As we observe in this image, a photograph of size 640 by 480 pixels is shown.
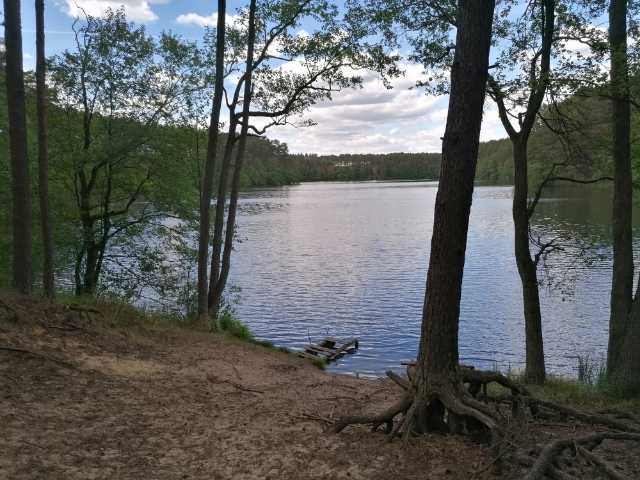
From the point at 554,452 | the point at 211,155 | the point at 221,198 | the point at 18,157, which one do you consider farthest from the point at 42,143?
the point at 554,452

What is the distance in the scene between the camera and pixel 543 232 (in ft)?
109

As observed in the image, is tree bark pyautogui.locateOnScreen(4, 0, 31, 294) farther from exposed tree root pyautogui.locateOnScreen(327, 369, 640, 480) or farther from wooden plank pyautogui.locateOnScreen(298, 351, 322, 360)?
wooden plank pyautogui.locateOnScreen(298, 351, 322, 360)

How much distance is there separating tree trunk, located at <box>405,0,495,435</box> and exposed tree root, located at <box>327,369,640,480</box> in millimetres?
70

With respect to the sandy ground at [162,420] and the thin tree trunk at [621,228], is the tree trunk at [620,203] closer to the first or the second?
the thin tree trunk at [621,228]

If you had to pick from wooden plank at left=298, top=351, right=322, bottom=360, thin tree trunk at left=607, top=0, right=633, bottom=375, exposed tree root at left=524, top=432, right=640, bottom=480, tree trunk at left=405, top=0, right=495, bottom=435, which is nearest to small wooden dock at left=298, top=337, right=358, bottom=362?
wooden plank at left=298, top=351, right=322, bottom=360

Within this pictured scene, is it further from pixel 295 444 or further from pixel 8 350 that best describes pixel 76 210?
pixel 295 444

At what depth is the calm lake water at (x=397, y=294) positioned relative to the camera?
1652cm

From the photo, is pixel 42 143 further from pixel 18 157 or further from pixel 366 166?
pixel 366 166

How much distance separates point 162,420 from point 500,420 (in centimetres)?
342

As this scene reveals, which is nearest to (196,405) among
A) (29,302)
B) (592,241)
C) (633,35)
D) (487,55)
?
(29,302)

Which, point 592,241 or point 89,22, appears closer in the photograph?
point 592,241

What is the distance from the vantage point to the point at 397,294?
2342 cm

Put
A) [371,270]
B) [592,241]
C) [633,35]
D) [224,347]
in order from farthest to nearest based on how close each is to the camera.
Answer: [371,270] < [224,347] < [592,241] < [633,35]

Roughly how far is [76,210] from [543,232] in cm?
2766
